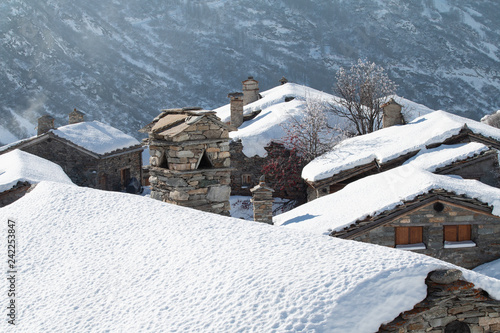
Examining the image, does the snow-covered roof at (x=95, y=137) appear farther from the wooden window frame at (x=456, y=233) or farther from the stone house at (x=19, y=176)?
the wooden window frame at (x=456, y=233)

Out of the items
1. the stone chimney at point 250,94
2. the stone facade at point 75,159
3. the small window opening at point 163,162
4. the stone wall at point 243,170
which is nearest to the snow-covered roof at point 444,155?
the small window opening at point 163,162

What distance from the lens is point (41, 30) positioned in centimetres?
6047

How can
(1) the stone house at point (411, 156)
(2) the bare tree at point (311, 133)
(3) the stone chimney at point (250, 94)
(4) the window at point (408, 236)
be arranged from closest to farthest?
(4) the window at point (408, 236) < (1) the stone house at point (411, 156) < (2) the bare tree at point (311, 133) < (3) the stone chimney at point (250, 94)

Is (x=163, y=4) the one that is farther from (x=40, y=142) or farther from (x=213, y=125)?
(x=213, y=125)

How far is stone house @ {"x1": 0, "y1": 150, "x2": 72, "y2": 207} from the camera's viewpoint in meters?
11.3

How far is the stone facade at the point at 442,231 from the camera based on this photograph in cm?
1170

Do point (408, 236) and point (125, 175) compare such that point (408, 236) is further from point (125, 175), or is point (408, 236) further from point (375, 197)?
point (125, 175)

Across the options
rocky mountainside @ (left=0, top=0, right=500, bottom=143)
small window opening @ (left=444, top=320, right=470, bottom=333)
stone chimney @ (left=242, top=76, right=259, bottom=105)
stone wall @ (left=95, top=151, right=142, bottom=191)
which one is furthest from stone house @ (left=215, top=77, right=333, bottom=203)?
rocky mountainside @ (left=0, top=0, right=500, bottom=143)

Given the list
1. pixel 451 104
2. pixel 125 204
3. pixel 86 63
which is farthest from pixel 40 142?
pixel 451 104

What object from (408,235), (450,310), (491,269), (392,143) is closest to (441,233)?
(408,235)

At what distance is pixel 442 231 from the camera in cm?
1188

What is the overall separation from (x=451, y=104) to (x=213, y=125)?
60.0 m

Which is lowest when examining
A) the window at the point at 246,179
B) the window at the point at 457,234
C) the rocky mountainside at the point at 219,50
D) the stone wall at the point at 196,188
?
the window at the point at 457,234

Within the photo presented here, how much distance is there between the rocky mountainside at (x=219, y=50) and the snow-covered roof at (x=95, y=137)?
27300mm
